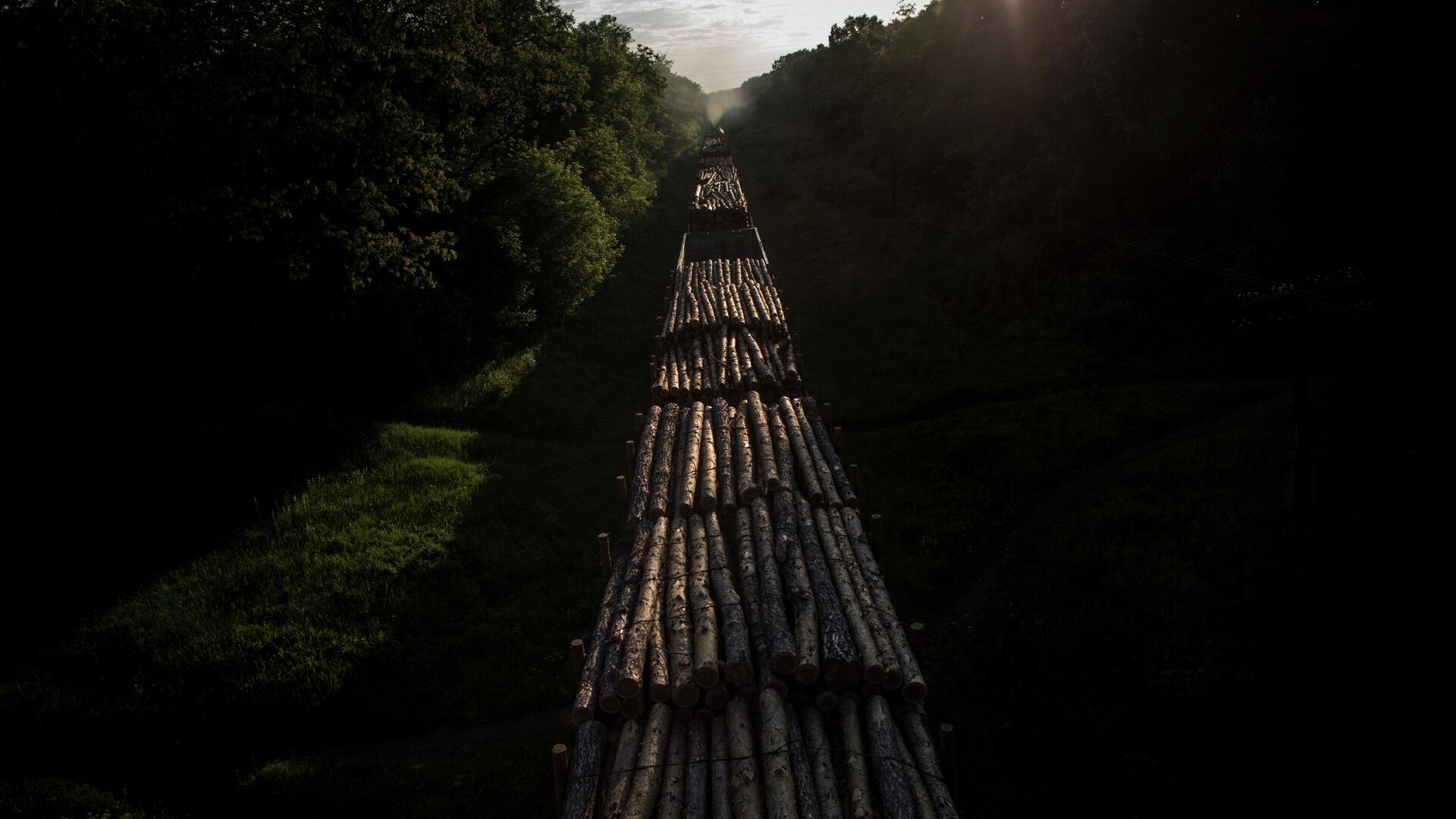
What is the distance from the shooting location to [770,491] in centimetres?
1062

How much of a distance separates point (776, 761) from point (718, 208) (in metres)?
28.3

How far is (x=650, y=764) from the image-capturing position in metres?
6.47

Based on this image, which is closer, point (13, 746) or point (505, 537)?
point (13, 746)

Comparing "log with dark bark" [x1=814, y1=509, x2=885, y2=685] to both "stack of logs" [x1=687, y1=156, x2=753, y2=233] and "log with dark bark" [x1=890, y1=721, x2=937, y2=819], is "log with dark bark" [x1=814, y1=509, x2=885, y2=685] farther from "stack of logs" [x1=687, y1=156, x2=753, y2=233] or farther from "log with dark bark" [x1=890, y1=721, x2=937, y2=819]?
"stack of logs" [x1=687, y1=156, x2=753, y2=233]

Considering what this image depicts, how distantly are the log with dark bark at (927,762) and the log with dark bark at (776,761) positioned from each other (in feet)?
3.71

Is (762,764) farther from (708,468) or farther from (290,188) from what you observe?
(290,188)

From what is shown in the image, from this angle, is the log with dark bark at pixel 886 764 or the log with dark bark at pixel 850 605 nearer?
the log with dark bark at pixel 886 764

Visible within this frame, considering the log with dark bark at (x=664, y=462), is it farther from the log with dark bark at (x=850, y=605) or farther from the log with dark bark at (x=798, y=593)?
the log with dark bark at (x=850, y=605)

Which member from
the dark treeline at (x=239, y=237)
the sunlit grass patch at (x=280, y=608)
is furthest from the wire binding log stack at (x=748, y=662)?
the dark treeline at (x=239, y=237)

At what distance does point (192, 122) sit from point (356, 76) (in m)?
4.53

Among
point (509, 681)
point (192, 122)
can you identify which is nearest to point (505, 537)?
point (509, 681)

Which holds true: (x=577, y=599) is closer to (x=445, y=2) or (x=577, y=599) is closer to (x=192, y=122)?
(x=192, y=122)

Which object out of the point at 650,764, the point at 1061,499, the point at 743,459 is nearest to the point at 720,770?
the point at 650,764

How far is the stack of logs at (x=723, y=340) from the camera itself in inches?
598
